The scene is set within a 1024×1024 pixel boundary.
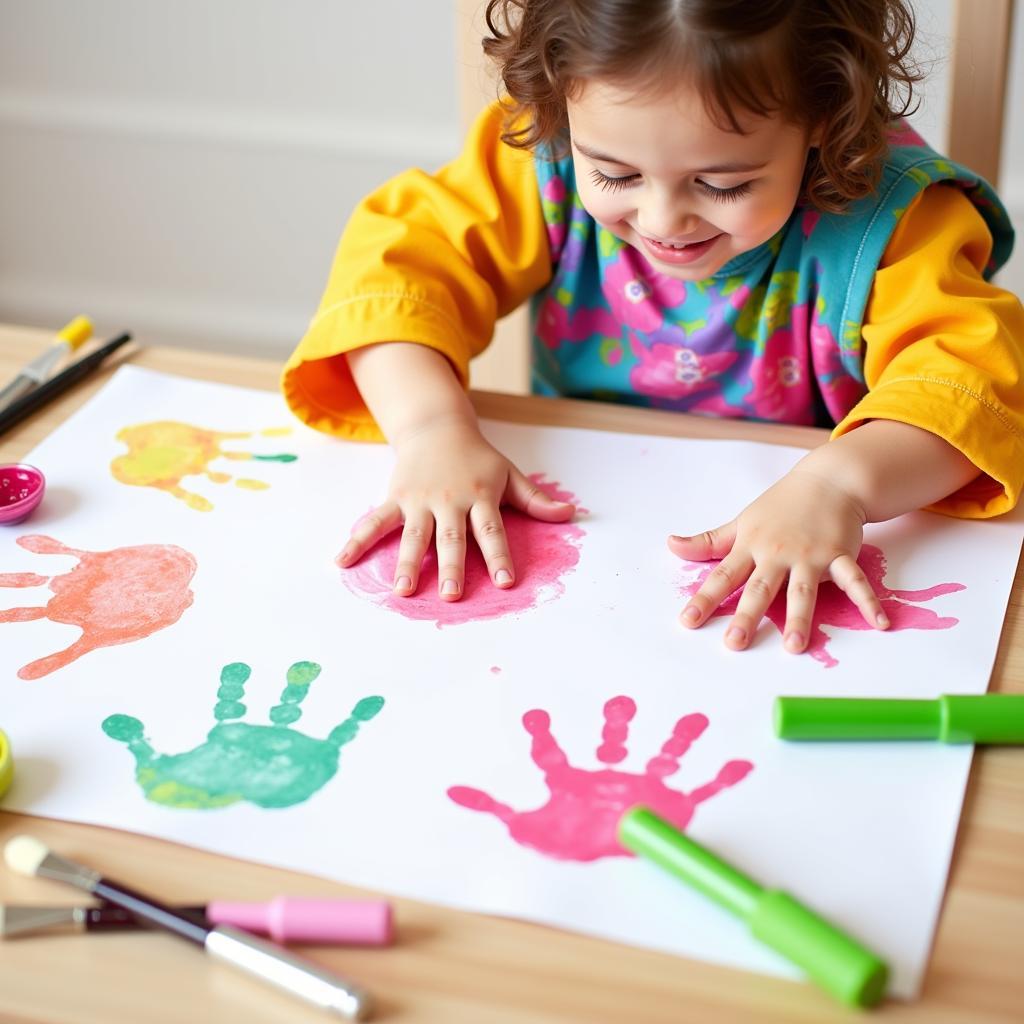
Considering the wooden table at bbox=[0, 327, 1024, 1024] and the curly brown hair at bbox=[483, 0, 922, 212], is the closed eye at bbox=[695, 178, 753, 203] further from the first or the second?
the wooden table at bbox=[0, 327, 1024, 1024]

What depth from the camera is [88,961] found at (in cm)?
42

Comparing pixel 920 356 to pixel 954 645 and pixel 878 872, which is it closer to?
pixel 954 645

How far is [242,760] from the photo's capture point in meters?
0.49

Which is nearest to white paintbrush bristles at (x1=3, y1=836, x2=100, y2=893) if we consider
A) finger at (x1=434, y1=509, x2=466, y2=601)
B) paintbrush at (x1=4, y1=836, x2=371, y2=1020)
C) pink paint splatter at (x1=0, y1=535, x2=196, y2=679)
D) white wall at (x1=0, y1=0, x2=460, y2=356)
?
paintbrush at (x1=4, y1=836, x2=371, y2=1020)

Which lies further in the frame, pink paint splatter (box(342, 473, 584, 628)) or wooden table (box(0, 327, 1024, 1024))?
pink paint splatter (box(342, 473, 584, 628))

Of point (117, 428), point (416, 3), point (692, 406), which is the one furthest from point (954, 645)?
point (416, 3)

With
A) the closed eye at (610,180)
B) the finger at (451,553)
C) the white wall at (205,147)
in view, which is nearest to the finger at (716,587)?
the finger at (451,553)

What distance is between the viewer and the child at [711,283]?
62cm

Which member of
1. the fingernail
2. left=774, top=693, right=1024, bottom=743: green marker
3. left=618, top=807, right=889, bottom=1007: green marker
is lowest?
left=618, top=807, right=889, bottom=1007: green marker

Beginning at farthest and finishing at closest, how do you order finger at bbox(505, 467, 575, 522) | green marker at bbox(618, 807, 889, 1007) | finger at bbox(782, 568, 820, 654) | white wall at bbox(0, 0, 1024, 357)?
white wall at bbox(0, 0, 1024, 357)
finger at bbox(505, 467, 575, 522)
finger at bbox(782, 568, 820, 654)
green marker at bbox(618, 807, 889, 1007)

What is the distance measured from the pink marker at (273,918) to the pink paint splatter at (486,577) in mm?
182

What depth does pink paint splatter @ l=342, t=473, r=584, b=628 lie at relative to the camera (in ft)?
1.94

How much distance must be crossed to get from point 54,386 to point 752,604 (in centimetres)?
44

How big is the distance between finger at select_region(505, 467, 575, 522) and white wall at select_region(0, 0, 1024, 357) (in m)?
1.05
